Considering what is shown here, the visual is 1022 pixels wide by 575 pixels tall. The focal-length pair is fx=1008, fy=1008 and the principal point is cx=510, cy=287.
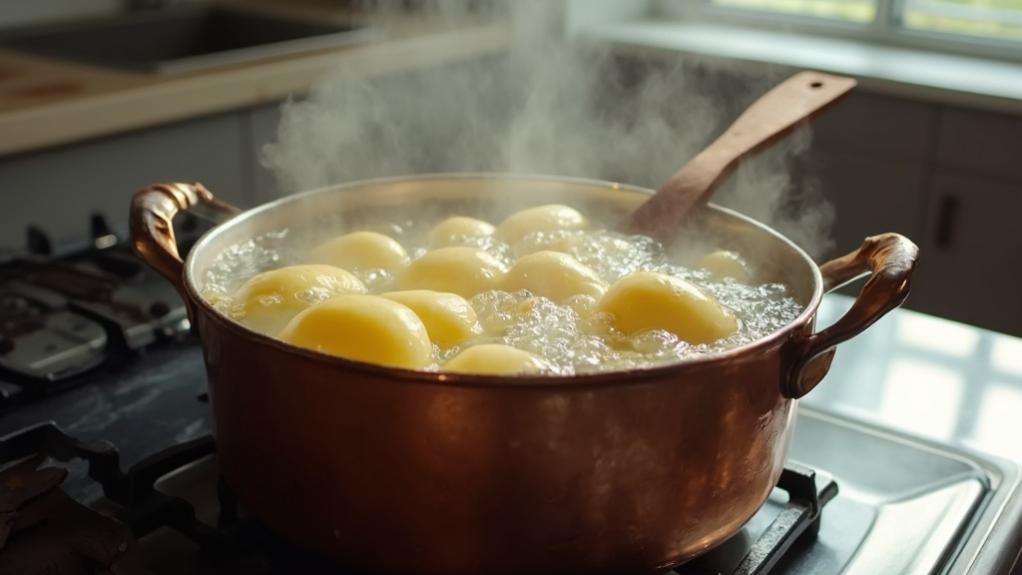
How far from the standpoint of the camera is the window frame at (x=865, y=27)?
8.09 ft

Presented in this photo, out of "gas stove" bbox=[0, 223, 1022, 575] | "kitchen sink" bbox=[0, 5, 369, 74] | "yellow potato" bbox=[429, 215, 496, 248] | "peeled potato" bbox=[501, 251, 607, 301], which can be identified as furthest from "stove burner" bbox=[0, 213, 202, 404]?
"kitchen sink" bbox=[0, 5, 369, 74]

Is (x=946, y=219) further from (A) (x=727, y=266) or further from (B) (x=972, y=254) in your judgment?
(A) (x=727, y=266)

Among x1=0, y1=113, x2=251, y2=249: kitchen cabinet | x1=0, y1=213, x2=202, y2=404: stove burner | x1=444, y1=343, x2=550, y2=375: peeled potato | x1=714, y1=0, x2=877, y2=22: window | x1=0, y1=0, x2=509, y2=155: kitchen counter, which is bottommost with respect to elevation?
x1=0, y1=113, x2=251, y2=249: kitchen cabinet

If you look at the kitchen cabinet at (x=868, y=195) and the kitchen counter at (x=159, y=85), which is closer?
the kitchen counter at (x=159, y=85)

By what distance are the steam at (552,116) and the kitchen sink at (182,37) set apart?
0.58 feet

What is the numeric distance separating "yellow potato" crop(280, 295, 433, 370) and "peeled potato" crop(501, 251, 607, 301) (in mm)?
146

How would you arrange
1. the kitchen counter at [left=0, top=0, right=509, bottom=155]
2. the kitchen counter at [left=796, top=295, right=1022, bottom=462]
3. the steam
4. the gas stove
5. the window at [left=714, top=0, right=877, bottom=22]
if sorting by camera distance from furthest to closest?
the window at [left=714, top=0, right=877, bottom=22] < the steam < the kitchen counter at [left=0, top=0, right=509, bottom=155] < the kitchen counter at [left=796, top=295, right=1022, bottom=462] < the gas stove

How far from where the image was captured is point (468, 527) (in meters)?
0.56

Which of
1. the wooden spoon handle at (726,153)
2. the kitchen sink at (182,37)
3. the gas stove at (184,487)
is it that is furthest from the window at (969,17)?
the gas stove at (184,487)

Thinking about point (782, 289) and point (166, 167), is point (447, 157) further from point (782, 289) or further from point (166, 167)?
point (782, 289)

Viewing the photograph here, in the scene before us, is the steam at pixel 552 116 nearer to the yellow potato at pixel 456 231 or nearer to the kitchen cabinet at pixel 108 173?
the kitchen cabinet at pixel 108 173

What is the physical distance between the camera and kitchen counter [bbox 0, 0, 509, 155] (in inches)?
63.7

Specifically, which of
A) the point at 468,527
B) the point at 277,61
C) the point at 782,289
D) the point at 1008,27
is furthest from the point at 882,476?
the point at 1008,27

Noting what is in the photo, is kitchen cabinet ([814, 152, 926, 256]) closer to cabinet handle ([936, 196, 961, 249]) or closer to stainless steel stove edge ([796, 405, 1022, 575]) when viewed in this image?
cabinet handle ([936, 196, 961, 249])
